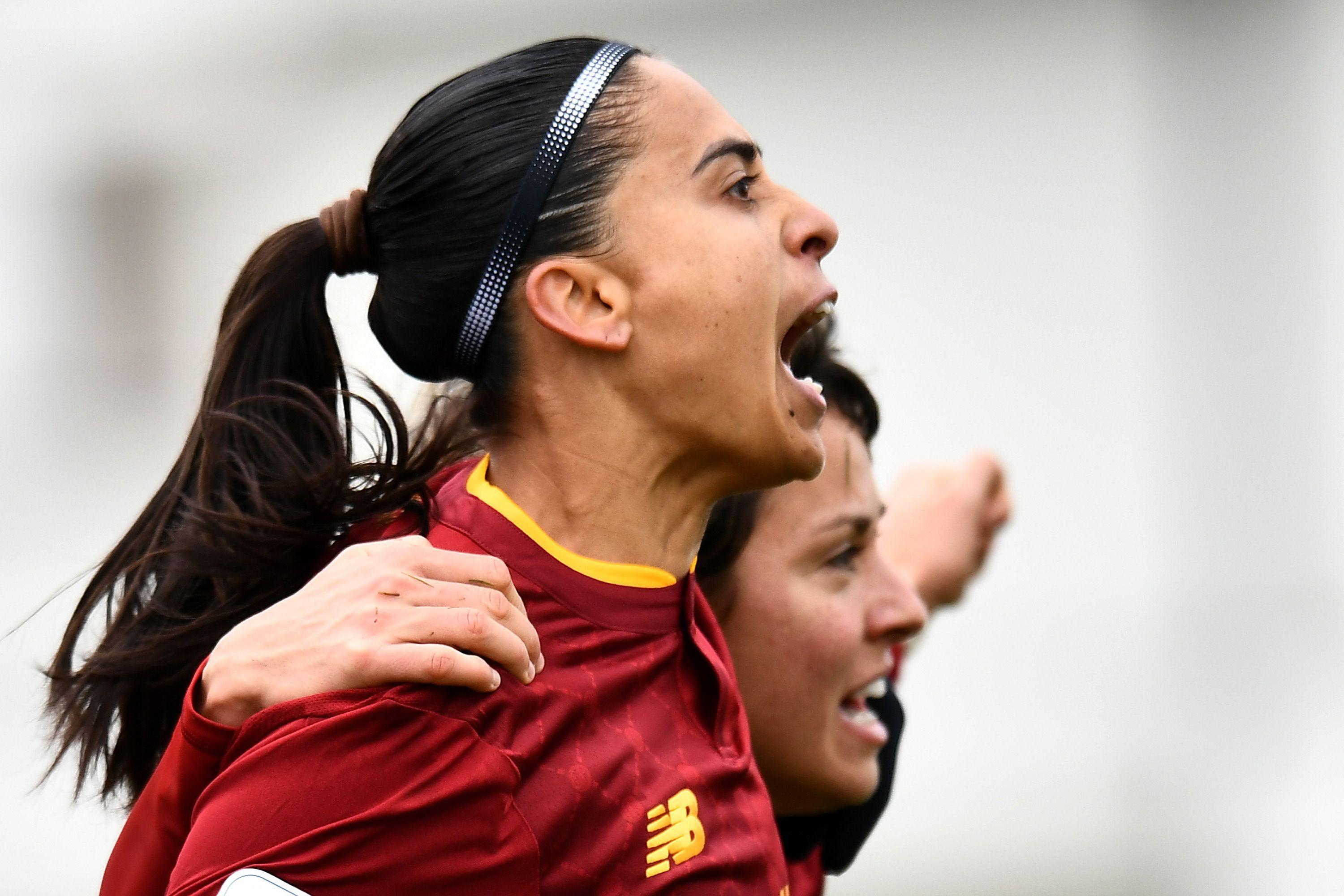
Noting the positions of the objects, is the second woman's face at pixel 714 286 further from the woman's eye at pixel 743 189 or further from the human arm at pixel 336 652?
the human arm at pixel 336 652

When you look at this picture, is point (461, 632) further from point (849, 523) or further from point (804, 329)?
point (849, 523)

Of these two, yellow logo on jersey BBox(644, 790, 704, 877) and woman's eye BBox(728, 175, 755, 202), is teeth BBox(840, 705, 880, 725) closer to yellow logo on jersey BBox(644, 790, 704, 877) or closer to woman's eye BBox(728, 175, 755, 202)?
yellow logo on jersey BBox(644, 790, 704, 877)

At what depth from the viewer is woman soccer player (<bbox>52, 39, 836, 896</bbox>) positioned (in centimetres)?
138

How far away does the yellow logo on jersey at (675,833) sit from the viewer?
1318 mm

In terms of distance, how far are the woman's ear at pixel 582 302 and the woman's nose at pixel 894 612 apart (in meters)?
0.77

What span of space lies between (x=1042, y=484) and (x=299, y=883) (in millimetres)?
3834

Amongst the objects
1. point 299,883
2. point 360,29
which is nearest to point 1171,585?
point 360,29

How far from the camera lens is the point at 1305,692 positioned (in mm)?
4508

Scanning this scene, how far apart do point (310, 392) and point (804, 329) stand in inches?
19.7

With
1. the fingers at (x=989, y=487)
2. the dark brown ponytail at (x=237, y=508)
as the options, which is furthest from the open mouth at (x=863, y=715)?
the dark brown ponytail at (x=237, y=508)

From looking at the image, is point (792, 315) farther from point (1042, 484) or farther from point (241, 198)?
point (241, 198)

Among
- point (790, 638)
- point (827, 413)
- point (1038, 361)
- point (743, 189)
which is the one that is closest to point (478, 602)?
point (743, 189)

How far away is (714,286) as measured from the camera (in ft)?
4.57

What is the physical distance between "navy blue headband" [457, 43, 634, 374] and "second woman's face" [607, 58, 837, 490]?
56 mm
